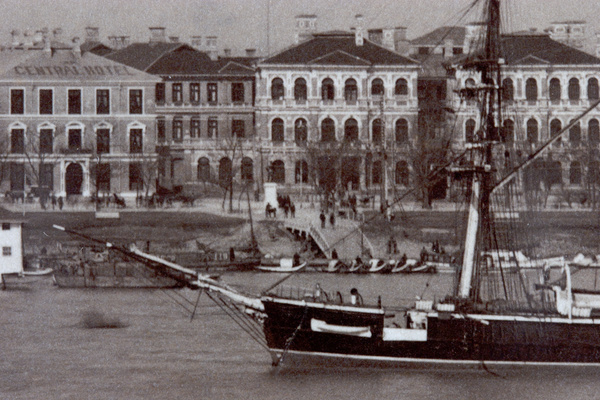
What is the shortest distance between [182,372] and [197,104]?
55186 mm

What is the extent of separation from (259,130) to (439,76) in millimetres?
11882

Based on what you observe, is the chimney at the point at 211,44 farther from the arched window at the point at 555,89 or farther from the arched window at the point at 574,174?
the arched window at the point at 574,174

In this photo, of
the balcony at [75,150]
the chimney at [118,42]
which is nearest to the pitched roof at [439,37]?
the chimney at [118,42]

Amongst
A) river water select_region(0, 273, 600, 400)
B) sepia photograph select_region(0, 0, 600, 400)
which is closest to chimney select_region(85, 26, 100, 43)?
sepia photograph select_region(0, 0, 600, 400)

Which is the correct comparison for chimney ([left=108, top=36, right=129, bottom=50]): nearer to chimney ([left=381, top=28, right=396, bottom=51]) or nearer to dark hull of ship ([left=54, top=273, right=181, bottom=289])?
chimney ([left=381, top=28, right=396, bottom=51])

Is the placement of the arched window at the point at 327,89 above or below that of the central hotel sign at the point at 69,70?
below

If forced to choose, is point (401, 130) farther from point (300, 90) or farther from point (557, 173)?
point (557, 173)

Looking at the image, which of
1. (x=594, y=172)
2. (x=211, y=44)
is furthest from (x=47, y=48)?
(x=594, y=172)

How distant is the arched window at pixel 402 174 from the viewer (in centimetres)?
8744

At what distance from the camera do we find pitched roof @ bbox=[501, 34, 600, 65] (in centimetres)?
9156

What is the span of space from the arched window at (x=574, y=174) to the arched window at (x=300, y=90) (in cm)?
1693

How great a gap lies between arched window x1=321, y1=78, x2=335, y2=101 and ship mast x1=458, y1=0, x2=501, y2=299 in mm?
47016

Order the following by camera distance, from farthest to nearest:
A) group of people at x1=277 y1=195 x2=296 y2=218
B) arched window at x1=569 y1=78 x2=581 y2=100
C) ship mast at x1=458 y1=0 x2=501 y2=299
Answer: arched window at x1=569 y1=78 x2=581 y2=100 < group of people at x1=277 y1=195 x2=296 y2=218 < ship mast at x1=458 y1=0 x2=501 y2=299

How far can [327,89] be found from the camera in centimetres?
9225
